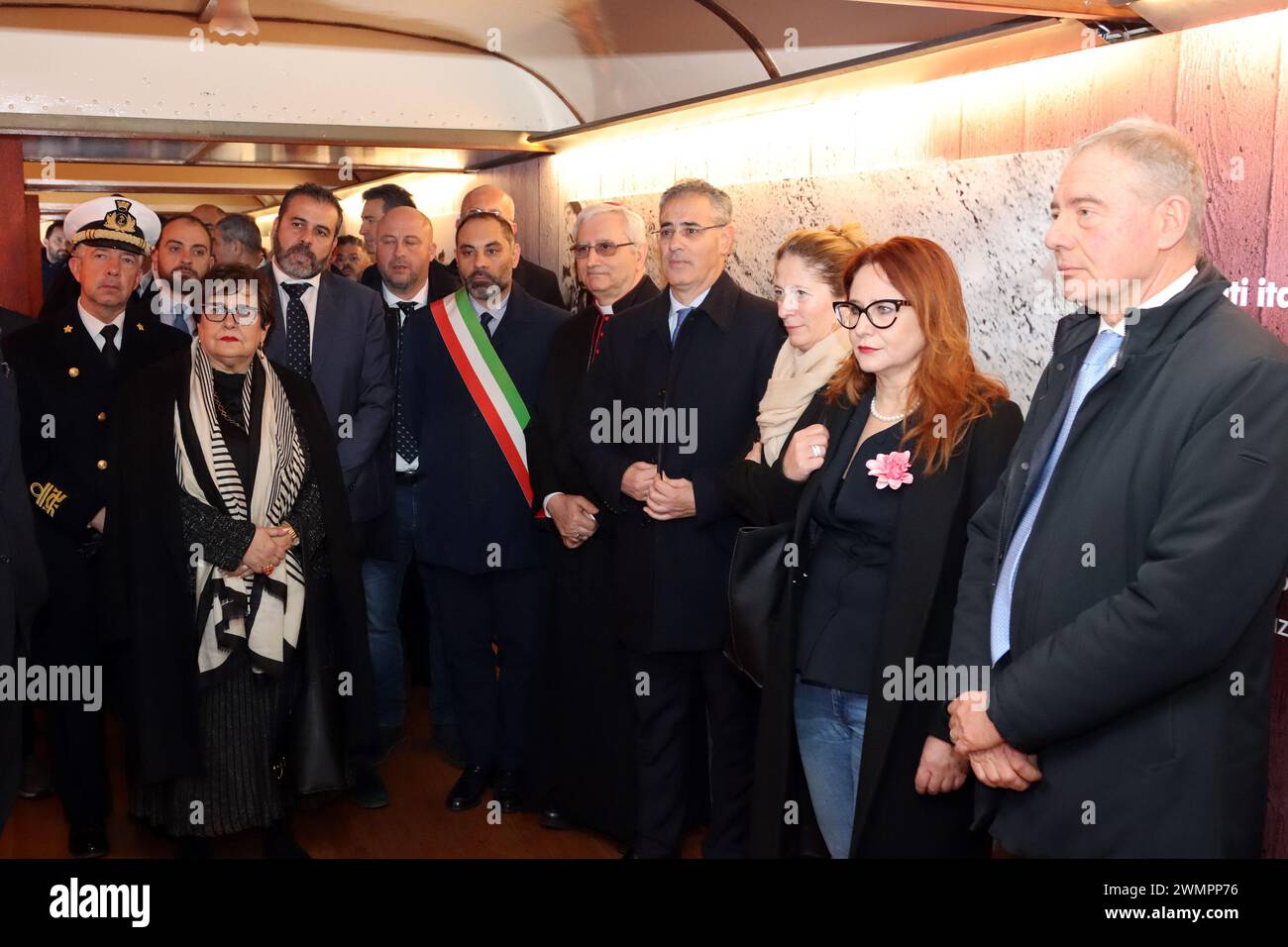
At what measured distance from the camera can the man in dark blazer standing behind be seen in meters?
3.57

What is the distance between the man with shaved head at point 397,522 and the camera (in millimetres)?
4723

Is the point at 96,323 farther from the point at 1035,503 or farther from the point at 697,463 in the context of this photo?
the point at 1035,503

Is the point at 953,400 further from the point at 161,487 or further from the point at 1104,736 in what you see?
the point at 161,487

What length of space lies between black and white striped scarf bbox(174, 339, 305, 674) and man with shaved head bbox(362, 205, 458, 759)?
0.91m

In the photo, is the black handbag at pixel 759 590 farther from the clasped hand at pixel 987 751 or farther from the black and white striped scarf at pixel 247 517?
the black and white striped scarf at pixel 247 517

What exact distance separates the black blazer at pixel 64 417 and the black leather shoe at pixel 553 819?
1.74 meters

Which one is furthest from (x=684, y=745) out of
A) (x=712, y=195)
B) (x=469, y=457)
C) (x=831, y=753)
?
(x=712, y=195)

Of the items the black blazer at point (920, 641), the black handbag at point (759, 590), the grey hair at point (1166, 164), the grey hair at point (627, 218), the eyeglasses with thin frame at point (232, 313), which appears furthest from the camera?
the grey hair at point (627, 218)

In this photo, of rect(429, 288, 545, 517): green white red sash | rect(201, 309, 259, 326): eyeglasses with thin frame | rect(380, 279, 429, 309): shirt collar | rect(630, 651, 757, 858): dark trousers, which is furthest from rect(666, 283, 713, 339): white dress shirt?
rect(380, 279, 429, 309): shirt collar

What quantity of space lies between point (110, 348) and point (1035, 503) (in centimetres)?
302

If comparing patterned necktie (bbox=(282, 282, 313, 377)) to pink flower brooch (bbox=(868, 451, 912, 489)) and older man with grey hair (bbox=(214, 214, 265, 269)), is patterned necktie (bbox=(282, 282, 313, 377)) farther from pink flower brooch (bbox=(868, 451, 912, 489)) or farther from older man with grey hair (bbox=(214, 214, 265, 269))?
pink flower brooch (bbox=(868, 451, 912, 489))

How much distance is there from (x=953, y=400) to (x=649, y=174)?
9.47 ft

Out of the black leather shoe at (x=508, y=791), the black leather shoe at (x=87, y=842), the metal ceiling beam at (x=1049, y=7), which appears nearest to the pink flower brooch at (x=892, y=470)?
the metal ceiling beam at (x=1049, y=7)
